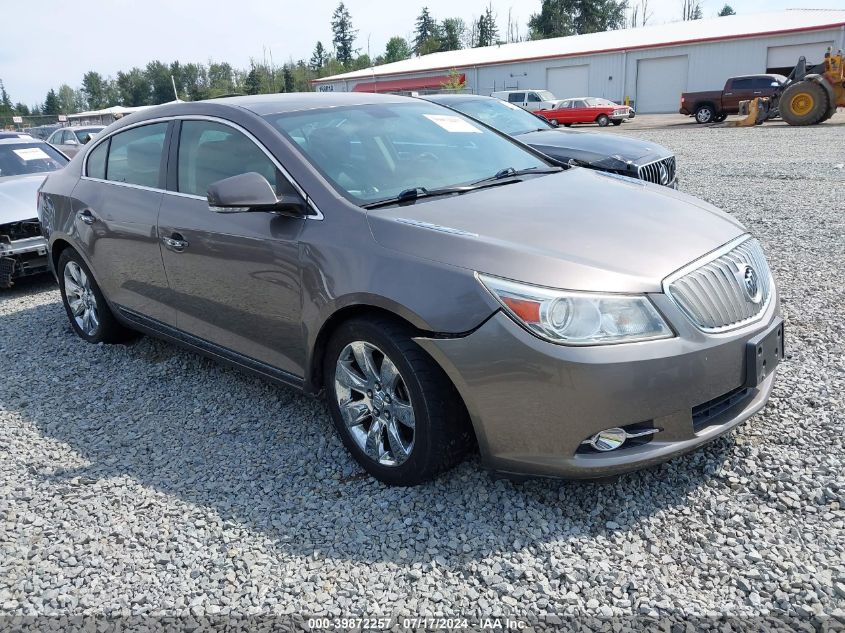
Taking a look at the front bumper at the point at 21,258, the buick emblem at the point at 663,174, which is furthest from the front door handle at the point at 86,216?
the buick emblem at the point at 663,174

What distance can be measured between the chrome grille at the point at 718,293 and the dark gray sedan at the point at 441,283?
0.03 ft

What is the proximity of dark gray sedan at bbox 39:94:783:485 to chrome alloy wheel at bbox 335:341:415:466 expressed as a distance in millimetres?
12

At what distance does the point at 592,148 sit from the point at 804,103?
63.9 feet

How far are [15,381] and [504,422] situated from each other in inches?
147

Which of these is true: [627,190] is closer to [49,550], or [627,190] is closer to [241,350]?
[241,350]

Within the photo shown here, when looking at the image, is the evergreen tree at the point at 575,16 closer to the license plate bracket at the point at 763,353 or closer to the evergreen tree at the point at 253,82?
the evergreen tree at the point at 253,82

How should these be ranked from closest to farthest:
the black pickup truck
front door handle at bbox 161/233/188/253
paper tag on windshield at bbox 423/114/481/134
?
front door handle at bbox 161/233/188/253, paper tag on windshield at bbox 423/114/481/134, the black pickup truck

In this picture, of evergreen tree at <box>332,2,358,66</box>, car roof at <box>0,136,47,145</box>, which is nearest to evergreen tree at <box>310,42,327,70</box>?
evergreen tree at <box>332,2,358,66</box>

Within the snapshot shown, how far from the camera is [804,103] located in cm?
2298

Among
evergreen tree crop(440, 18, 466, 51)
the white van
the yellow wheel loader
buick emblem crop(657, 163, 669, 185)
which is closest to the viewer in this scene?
buick emblem crop(657, 163, 669, 185)

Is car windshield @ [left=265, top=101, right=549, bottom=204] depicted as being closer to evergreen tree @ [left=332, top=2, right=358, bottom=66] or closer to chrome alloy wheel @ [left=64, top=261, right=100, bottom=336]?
chrome alloy wheel @ [left=64, top=261, right=100, bottom=336]

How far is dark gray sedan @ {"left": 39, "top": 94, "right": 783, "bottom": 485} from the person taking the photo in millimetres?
2562

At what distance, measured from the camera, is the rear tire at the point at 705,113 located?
96.0 feet

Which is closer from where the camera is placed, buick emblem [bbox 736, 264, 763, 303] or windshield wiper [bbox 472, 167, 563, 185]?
buick emblem [bbox 736, 264, 763, 303]
